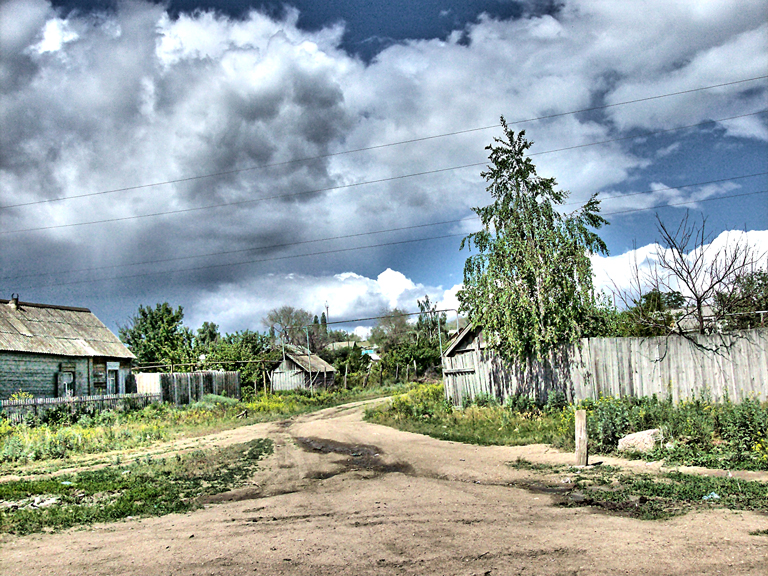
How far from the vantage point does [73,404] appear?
75.4ft

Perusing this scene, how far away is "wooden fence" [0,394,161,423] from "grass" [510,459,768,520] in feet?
65.0

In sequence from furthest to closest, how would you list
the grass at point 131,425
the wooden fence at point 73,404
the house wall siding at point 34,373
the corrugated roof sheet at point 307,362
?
the corrugated roof sheet at point 307,362 < the house wall siding at point 34,373 < the wooden fence at point 73,404 < the grass at point 131,425

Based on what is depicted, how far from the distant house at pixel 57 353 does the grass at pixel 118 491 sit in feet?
52.4

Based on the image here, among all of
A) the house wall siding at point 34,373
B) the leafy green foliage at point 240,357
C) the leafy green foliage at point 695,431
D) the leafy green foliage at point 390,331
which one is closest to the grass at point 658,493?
the leafy green foliage at point 695,431

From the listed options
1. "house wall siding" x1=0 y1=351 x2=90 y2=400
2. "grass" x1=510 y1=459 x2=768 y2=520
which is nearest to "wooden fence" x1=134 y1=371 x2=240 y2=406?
"house wall siding" x1=0 y1=351 x2=90 y2=400

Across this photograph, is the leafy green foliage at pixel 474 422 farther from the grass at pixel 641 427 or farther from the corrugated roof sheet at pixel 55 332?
the corrugated roof sheet at pixel 55 332

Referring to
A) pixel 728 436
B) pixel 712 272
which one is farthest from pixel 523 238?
pixel 728 436

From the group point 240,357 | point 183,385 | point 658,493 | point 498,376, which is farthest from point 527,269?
point 240,357

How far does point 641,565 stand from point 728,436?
642 centimetres

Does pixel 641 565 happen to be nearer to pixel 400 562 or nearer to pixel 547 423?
pixel 400 562

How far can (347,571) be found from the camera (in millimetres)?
4988

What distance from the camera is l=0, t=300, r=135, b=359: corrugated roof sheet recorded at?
2578 centimetres

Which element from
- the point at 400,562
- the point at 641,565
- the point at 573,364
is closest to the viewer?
the point at 641,565

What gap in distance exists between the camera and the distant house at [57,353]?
24.9 metres
